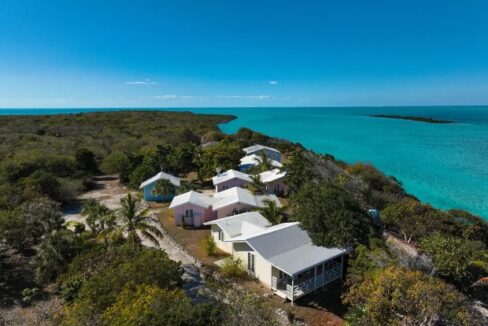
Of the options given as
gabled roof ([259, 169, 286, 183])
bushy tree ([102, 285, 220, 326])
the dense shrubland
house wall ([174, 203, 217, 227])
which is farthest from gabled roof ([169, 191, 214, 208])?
bushy tree ([102, 285, 220, 326])

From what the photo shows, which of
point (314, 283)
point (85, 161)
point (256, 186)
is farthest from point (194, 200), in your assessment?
point (85, 161)

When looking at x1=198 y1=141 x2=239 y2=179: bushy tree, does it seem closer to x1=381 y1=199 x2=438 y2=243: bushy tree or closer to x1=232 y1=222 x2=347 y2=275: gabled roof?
x1=381 y1=199 x2=438 y2=243: bushy tree

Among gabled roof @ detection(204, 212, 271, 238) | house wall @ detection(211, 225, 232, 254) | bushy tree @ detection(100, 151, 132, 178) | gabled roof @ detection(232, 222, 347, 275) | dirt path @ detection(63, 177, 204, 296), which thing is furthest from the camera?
bushy tree @ detection(100, 151, 132, 178)

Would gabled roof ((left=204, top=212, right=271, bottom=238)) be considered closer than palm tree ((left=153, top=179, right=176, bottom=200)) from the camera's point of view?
Yes

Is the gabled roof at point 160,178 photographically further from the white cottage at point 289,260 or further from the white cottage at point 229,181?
the white cottage at point 289,260

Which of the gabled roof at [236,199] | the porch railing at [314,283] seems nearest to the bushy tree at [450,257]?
the porch railing at [314,283]

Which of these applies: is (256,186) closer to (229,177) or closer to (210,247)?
(229,177)

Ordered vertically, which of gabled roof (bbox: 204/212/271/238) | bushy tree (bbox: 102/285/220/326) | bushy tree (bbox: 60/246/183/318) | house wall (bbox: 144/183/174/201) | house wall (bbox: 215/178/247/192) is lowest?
house wall (bbox: 144/183/174/201)
